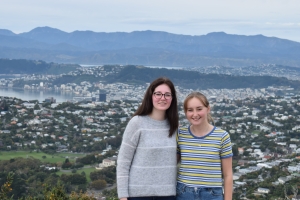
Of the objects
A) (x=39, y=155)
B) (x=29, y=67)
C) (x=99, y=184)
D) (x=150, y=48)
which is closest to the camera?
(x=99, y=184)

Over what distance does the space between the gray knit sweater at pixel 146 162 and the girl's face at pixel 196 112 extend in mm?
112

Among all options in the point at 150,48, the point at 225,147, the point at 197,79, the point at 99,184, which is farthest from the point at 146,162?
the point at 150,48

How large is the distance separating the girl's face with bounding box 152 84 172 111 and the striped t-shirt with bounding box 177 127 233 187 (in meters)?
0.18

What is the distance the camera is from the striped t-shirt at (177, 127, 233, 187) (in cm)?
193

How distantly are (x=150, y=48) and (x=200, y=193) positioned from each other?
358ft

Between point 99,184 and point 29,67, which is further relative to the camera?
point 29,67

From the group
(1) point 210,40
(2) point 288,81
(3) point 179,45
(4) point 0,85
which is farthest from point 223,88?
(1) point 210,40

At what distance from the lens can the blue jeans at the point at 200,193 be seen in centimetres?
193

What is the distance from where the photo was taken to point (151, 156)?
6.40 ft

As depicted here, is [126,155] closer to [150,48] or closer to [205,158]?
[205,158]

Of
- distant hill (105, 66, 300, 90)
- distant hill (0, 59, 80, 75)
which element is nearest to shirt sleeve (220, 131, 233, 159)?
distant hill (105, 66, 300, 90)

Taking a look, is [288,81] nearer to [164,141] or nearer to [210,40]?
[164,141]

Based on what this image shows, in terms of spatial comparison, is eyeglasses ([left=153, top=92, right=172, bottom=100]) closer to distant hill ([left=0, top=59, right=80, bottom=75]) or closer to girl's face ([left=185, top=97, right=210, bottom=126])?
girl's face ([left=185, top=97, right=210, bottom=126])

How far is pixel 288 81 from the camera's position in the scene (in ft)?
152
